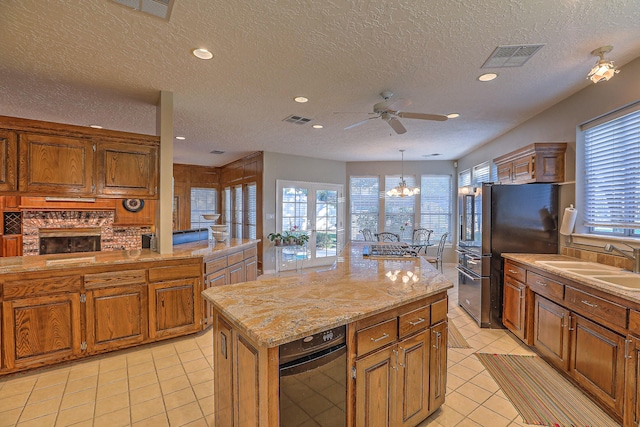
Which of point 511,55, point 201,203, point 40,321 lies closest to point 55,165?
point 40,321

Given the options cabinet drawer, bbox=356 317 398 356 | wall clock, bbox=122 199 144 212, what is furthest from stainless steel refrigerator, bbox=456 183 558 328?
wall clock, bbox=122 199 144 212

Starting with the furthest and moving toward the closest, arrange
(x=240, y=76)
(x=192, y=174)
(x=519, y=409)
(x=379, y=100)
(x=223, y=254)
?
(x=192, y=174)
(x=223, y=254)
(x=379, y=100)
(x=240, y=76)
(x=519, y=409)

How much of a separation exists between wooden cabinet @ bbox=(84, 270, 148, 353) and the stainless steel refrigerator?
3.85 meters

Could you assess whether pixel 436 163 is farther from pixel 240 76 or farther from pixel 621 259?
pixel 240 76

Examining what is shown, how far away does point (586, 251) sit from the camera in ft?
9.84

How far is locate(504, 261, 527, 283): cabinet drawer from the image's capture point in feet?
10.0

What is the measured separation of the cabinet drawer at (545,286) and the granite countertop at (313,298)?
119 cm

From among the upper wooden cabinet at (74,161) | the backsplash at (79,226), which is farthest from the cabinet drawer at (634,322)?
the backsplash at (79,226)

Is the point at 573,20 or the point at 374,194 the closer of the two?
the point at 573,20

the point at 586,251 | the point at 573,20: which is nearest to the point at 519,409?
the point at 586,251

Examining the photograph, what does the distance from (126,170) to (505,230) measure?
4.39 metres

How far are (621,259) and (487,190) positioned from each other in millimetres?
1314

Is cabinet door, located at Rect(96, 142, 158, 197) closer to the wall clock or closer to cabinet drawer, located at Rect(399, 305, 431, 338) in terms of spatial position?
cabinet drawer, located at Rect(399, 305, 431, 338)

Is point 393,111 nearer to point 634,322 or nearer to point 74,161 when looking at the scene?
point 634,322
